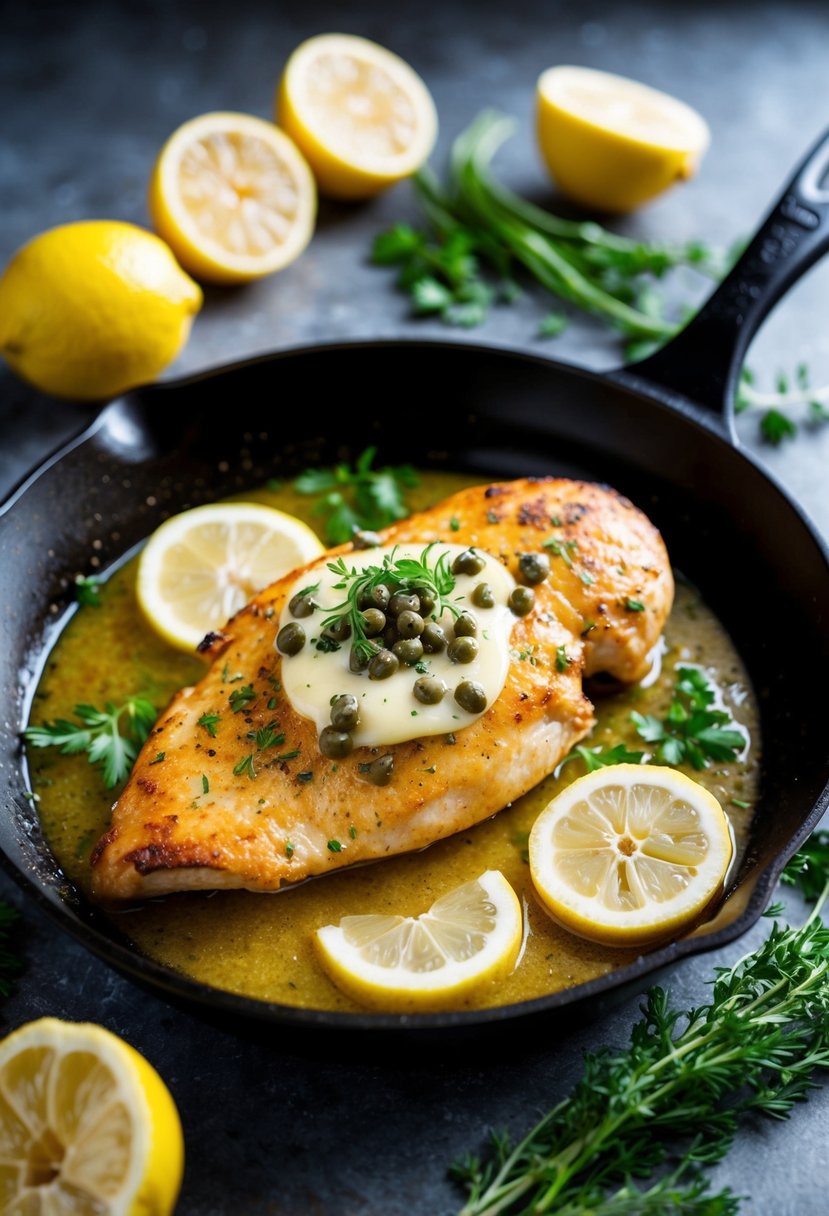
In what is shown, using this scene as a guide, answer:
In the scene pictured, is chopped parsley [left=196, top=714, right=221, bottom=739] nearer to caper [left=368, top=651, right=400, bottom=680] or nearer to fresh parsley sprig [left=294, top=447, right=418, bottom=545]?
caper [left=368, top=651, right=400, bottom=680]

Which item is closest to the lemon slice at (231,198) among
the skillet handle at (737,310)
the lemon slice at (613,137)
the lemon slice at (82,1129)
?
the lemon slice at (613,137)

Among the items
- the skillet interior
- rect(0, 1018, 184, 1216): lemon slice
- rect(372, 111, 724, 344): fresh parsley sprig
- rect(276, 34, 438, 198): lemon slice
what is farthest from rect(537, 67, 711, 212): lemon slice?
rect(0, 1018, 184, 1216): lemon slice

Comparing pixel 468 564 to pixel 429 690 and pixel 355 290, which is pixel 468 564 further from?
pixel 355 290

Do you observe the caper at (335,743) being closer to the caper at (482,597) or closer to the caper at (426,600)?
the caper at (426,600)

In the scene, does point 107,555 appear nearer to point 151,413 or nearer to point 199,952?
point 151,413

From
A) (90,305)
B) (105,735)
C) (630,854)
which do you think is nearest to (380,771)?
Answer: (630,854)
